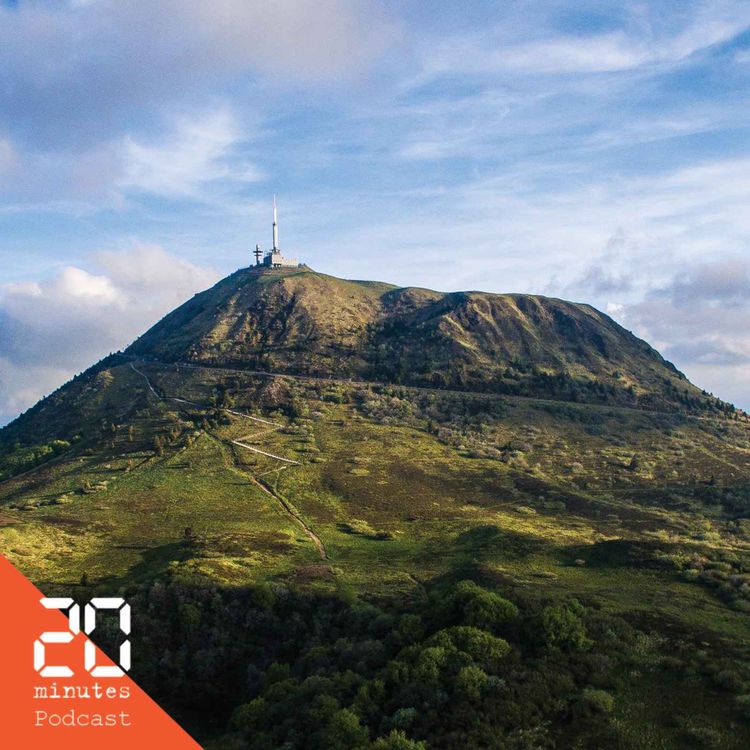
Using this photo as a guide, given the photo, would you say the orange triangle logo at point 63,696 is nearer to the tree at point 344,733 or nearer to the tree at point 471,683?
the tree at point 344,733

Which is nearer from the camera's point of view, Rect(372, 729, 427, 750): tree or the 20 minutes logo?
Rect(372, 729, 427, 750): tree

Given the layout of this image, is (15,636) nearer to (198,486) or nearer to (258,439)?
(198,486)

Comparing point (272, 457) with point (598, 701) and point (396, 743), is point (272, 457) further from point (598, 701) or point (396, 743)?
point (598, 701)

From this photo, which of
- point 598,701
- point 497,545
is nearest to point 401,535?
point 497,545

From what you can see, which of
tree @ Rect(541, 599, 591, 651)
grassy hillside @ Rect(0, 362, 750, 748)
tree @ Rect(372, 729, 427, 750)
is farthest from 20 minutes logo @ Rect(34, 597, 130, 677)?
tree @ Rect(541, 599, 591, 651)

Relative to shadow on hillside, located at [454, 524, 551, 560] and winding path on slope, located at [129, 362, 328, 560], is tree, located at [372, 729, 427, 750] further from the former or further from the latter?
winding path on slope, located at [129, 362, 328, 560]
